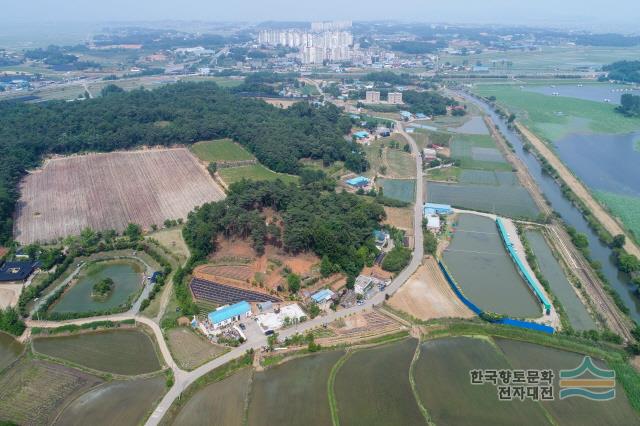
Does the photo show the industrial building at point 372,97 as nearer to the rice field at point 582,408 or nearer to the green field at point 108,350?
the rice field at point 582,408

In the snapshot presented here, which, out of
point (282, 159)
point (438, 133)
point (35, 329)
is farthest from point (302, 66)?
point (35, 329)

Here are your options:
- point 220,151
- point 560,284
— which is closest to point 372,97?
point 220,151

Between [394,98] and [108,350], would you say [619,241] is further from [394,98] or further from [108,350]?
[394,98]

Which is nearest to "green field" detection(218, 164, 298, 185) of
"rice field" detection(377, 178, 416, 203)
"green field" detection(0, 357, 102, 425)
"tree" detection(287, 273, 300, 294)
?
Result: "rice field" detection(377, 178, 416, 203)

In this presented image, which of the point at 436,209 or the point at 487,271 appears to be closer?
the point at 487,271

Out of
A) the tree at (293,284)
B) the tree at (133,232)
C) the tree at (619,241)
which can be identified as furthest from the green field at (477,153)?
the tree at (133,232)

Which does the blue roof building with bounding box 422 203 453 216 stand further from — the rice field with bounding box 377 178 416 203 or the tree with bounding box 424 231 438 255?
the tree with bounding box 424 231 438 255
